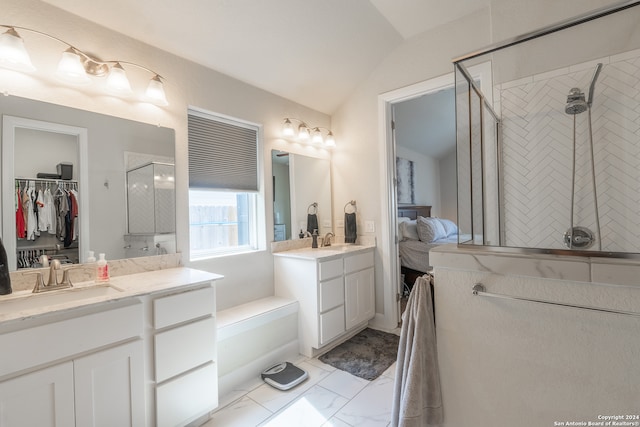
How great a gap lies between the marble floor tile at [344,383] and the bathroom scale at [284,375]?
174 mm

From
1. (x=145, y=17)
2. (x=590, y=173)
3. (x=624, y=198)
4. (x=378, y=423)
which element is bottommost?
(x=378, y=423)

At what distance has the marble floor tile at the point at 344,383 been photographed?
195 centimetres

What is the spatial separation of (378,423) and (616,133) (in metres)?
2.15

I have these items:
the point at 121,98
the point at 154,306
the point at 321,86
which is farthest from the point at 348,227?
the point at 121,98

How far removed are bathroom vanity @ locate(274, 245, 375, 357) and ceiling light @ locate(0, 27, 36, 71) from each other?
2.03 metres

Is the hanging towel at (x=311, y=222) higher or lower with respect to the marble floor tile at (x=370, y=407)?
higher

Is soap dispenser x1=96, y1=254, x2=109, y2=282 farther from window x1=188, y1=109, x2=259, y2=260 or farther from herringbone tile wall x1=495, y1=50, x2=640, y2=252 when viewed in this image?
herringbone tile wall x1=495, y1=50, x2=640, y2=252

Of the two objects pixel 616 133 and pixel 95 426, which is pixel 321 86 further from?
pixel 95 426

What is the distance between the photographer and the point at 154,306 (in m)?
1.44

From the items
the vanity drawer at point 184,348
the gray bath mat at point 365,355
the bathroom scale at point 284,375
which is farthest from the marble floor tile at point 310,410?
the vanity drawer at point 184,348

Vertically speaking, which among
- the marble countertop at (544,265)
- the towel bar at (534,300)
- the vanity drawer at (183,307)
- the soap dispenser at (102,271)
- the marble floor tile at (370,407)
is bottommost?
the marble floor tile at (370,407)

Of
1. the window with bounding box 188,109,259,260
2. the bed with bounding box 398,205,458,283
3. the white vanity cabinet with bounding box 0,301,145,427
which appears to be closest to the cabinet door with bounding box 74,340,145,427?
the white vanity cabinet with bounding box 0,301,145,427

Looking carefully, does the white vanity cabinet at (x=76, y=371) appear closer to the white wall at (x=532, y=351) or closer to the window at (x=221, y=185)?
the window at (x=221, y=185)

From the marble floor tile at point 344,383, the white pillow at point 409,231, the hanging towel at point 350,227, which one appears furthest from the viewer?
the white pillow at point 409,231
